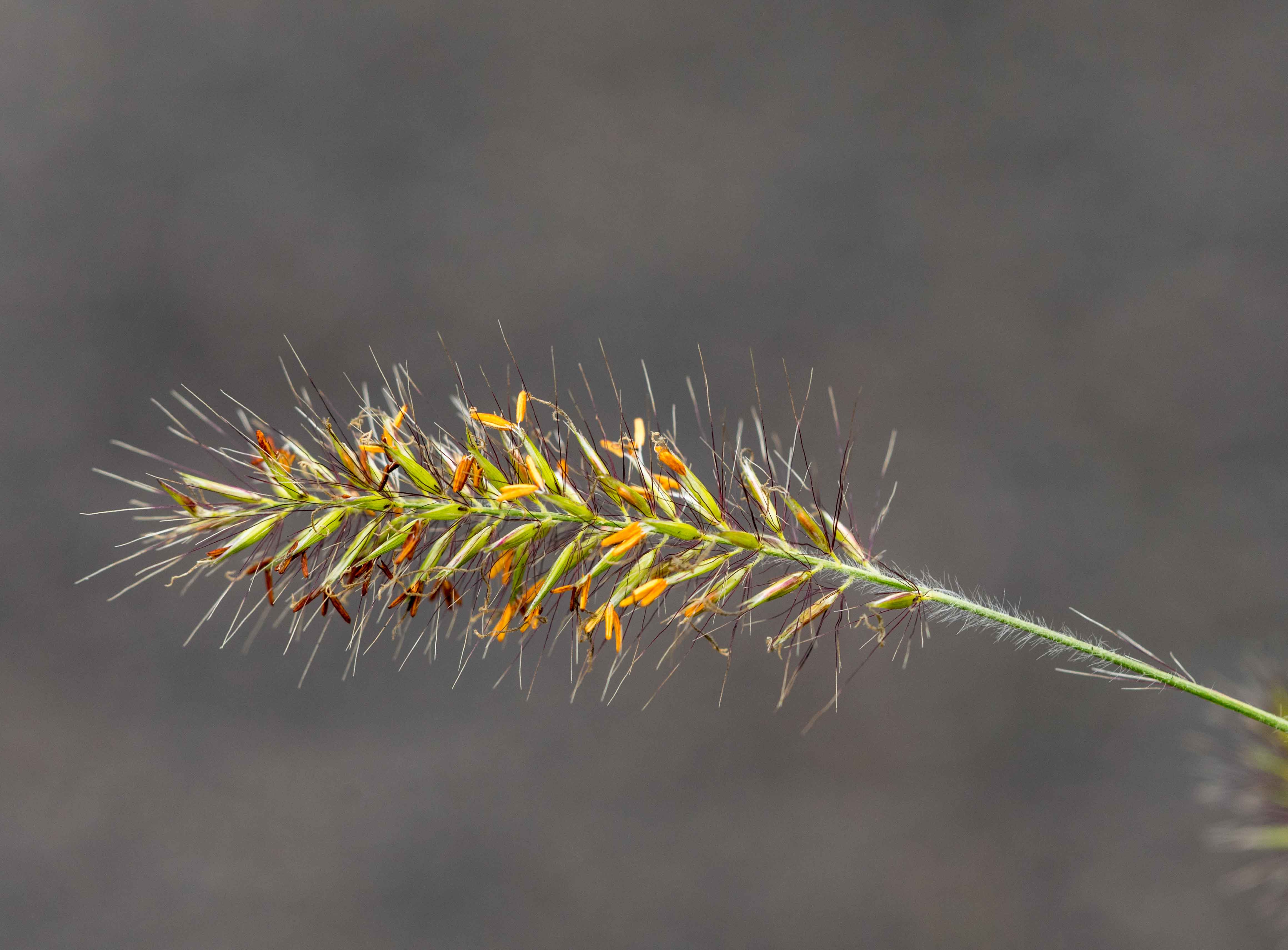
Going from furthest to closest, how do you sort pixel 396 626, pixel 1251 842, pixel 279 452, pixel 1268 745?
pixel 1251 842
pixel 1268 745
pixel 396 626
pixel 279 452

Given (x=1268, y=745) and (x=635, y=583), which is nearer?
(x=635, y=583)

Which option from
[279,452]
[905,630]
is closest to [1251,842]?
[905,630]

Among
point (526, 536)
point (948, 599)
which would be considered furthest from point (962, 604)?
point (526, 536)

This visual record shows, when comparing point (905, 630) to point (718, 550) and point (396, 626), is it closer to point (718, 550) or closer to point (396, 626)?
point (718, 550)

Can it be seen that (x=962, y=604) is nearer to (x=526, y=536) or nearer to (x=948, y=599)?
(x=948, y=599)

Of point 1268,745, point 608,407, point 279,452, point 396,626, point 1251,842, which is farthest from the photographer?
point 608,407

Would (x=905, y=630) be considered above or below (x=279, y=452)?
above

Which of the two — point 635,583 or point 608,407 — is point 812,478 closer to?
point 635,583

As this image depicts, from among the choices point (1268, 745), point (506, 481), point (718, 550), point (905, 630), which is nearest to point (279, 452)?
point (506, 481)

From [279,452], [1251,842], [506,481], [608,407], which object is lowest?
[279,452]
